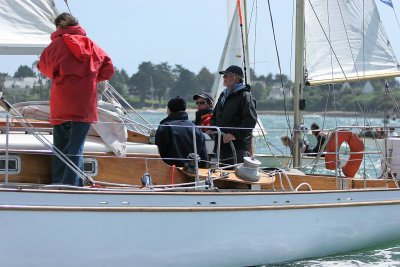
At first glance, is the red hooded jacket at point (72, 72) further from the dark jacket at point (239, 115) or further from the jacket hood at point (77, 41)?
the dark jacket at point (239, 115)

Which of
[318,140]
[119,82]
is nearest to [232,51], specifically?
[318,140]

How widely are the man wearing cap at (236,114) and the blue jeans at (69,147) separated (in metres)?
1.91

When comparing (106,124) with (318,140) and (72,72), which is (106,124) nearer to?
(72,72)

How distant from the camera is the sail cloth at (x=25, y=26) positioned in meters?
8.44

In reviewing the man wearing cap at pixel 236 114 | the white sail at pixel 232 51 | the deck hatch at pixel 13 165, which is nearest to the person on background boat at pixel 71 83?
the deck hatch at pixel 13 165

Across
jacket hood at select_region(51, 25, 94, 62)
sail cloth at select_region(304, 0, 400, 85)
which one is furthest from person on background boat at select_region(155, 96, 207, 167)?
sail cloth at select_region(304, 0, 400, 85)

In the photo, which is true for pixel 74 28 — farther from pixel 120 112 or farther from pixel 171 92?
pixel 171 92

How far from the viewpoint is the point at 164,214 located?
807 cm

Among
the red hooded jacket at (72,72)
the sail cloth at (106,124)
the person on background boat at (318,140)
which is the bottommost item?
the person on background boat at (318,140)

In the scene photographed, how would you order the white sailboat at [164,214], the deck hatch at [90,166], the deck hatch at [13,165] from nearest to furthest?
the white sailboat at [164,214] < the deck hatch at [13,165] < the deck hatch at [90,166]

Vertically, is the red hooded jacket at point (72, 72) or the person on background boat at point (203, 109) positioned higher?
the red hooded jacket at point (72, 72)

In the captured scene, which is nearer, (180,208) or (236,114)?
(180,208)

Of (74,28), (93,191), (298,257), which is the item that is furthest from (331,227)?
(74,28)

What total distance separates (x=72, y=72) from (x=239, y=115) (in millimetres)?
2422
